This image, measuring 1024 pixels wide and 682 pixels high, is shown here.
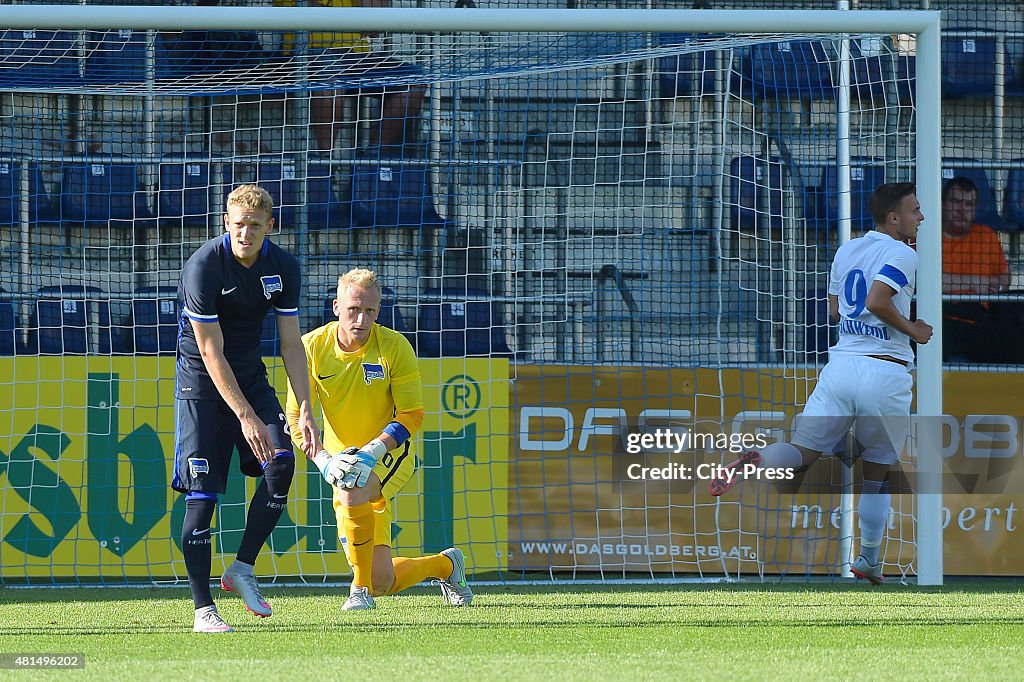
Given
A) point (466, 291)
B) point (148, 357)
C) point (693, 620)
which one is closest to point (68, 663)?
point (693, 620)

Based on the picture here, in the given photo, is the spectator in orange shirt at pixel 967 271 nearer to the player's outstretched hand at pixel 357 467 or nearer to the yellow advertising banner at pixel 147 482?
the yellow advertising banner at pixel 147 482

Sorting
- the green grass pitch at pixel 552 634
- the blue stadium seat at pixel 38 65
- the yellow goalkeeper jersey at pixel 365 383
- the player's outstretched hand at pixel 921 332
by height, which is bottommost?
the green grass pitch at pixel 552 634

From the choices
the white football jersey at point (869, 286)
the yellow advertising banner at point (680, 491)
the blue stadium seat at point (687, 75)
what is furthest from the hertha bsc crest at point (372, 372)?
the blue stadium seat at point (687, 75)

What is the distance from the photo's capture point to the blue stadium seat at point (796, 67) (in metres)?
6.95

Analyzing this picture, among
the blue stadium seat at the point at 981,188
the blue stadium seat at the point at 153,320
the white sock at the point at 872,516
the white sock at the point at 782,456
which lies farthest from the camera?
the blue stadium seat at the point at 981,188

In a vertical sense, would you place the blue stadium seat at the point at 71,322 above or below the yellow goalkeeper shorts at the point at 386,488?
above

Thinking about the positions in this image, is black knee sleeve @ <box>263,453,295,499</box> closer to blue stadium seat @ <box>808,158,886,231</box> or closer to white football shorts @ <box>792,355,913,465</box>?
white football shorts @ <box>792,355,913,465</box>

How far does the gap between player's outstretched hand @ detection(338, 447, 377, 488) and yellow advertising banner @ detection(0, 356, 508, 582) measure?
5.44 ft

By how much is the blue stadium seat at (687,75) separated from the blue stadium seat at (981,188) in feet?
5.10

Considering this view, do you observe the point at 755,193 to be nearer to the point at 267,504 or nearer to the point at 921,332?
→ the point at 921,332

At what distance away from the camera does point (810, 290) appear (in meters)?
7.27

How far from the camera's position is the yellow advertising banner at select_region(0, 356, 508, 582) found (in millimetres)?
6070

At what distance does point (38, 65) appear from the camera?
21.2ft

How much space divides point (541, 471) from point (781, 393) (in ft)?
4.40
